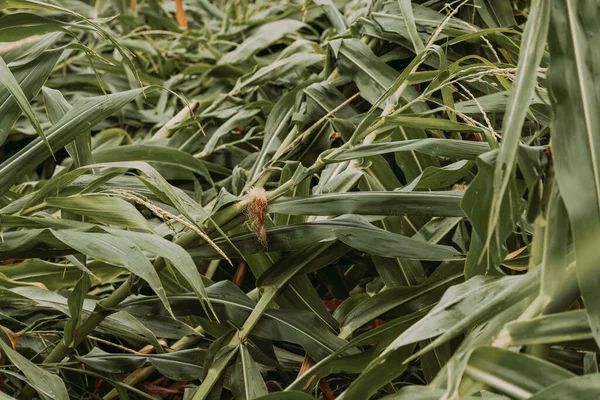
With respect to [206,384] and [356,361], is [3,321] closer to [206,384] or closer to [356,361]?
[206,384]

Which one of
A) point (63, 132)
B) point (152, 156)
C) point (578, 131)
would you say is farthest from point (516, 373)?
point (152, 156)

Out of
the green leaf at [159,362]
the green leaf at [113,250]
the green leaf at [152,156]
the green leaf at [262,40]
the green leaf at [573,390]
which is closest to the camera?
the green leaf at [573,390]

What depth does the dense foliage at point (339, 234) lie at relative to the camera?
1.33ft

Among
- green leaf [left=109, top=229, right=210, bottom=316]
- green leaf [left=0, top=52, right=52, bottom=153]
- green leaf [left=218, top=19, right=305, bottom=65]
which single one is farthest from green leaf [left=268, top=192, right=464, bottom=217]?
green leaf [left=218, top=19, right=305, bottom=65]

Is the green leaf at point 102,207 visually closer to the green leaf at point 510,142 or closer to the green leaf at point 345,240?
the green leaf at point 345,240

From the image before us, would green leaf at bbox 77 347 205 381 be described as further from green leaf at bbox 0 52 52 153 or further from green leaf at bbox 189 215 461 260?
green leaf at bbox 0 52 52 153

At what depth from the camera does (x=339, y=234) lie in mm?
614

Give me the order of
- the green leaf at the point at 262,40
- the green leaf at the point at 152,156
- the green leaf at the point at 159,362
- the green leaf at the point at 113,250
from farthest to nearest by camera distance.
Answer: the green leaf at the point at 262,40
the green leaf at the point at 152,156
the green leaf at the point at 159,362
the green leaf at the point at 113,250

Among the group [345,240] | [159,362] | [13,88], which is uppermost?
[13,88]

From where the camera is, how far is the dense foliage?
0.40m

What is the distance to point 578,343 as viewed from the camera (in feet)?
1.38

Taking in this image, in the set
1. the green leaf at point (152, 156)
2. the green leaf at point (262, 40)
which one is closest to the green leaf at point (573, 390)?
the green leaf at point (152, 156)

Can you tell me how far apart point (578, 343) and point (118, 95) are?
0.45 meters

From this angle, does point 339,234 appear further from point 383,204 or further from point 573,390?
point 573,390
